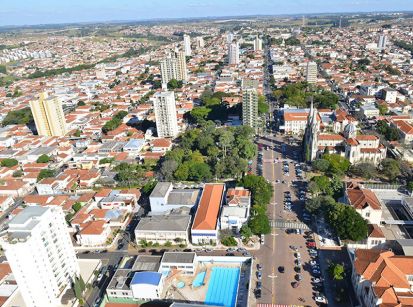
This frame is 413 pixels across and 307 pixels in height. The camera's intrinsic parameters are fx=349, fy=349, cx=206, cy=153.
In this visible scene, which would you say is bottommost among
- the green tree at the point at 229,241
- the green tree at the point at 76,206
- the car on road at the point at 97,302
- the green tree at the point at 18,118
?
the car on road at the point at 97,302

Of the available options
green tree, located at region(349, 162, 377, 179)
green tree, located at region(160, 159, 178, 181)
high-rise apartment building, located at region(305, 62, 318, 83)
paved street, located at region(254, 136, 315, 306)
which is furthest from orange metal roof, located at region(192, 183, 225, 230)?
high-rise apartment building, located at region(305, 62, 318, 83)

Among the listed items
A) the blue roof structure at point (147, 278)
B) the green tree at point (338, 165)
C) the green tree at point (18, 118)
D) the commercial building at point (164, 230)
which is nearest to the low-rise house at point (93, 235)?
the commercial building at point (164, 230)

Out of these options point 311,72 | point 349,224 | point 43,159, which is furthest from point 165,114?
point 311,72

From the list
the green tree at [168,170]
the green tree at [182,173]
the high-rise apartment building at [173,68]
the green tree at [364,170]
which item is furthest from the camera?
the high-rise apartment building at [173,68]

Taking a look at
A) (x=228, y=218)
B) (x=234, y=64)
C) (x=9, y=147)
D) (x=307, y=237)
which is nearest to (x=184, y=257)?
(x=228, y=218)

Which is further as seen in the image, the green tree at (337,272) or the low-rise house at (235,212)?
the low-rise house at (235,212)

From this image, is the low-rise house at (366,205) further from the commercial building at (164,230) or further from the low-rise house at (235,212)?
the commercial building at (164,230)

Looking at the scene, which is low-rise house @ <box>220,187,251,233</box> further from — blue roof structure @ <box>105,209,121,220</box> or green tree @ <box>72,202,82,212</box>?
green tree @ <box>72,202,82,212</box>
